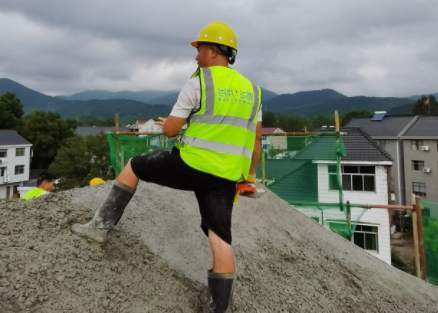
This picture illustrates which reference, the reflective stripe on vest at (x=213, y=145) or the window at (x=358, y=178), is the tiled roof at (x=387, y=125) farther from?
the reflective stripe on vest at (x=213, y=145)

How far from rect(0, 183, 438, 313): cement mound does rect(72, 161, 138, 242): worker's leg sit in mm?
83

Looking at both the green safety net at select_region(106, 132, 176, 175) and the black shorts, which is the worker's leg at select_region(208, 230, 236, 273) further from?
the green safety net at select_region(106, 132, 176, 175)

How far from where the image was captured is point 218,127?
1932mm

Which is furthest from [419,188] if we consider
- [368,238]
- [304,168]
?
[304,168]

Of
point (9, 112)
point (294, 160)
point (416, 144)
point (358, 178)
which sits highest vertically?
point (9, 112)

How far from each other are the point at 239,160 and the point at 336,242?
3.36 m

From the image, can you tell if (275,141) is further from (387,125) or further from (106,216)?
(387,125)

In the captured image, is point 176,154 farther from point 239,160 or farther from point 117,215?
point 117,215

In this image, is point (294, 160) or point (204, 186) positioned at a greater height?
point (294, 160)

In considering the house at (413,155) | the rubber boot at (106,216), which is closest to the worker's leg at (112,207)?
the rubber boot at (106,216)

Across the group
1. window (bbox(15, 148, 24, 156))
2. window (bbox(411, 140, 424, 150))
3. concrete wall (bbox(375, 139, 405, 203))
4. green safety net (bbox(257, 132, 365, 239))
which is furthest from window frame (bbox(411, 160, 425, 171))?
window (bbox(15, 148, 24, 156))

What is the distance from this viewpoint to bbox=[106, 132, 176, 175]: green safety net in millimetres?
6750

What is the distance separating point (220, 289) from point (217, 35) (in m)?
1.61

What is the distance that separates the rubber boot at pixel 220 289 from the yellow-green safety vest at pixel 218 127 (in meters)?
0.60
